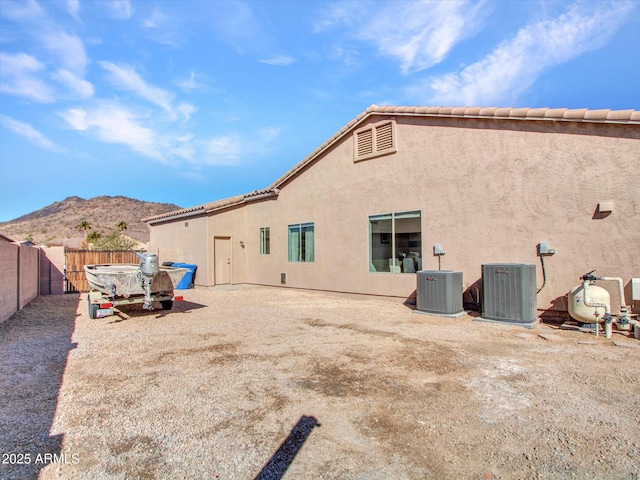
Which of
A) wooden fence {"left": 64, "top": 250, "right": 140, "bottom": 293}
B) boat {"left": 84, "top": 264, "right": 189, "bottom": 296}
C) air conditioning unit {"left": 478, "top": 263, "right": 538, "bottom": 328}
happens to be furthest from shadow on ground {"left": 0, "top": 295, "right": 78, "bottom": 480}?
air conditioning unit {"left": 478, "top": 263, "right": 538, "bottom": 328}

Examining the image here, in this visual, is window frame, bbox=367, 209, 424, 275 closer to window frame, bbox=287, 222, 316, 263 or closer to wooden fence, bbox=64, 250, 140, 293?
window frame, bbox=287, 222, 316, 263

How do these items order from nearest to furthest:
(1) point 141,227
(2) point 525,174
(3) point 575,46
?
(2) point 525,174 → (3) point 575,46 → (1) point 141,227

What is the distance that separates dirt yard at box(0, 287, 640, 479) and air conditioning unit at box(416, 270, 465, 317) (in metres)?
1.29

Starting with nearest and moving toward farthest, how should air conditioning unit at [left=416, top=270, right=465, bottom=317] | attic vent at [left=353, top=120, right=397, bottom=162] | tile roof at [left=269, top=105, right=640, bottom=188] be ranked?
tile roof at [left=269, top=105, right=640, bottom=188] → air conditioning unit at [left=416, top=270, right=465, bottom=317] → attic vent at [left=353, top=120, right=397, bottom=162]

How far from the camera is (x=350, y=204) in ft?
37.8

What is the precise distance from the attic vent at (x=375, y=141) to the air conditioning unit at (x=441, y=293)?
3994 mm

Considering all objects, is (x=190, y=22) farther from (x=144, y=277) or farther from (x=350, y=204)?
(x=144, y=277)

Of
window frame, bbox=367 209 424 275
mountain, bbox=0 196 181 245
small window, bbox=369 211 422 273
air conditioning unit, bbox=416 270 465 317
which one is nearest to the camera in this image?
air conditioning unit, bbox=416 270 465 317

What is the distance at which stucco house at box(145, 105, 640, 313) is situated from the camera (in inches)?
275

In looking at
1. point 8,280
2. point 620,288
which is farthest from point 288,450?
point 8,280

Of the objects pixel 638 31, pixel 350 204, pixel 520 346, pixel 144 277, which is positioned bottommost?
pixel 520 346

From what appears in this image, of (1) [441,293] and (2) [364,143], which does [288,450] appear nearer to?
(1) [441,293]

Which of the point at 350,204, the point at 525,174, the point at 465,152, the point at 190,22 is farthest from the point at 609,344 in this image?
the point at 190,22

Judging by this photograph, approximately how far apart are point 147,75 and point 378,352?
14.8 meters
